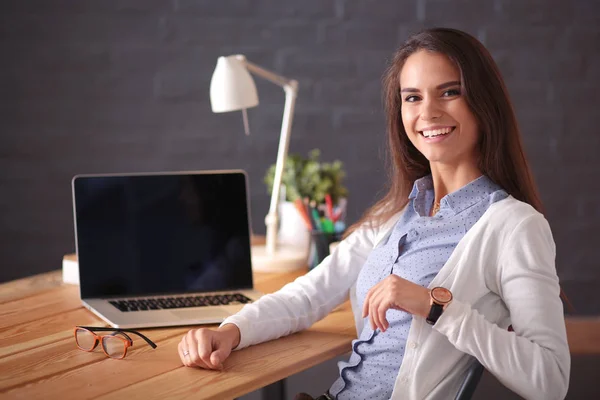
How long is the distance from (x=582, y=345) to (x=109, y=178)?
1761mm

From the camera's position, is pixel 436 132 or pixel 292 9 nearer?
pixel 436 132

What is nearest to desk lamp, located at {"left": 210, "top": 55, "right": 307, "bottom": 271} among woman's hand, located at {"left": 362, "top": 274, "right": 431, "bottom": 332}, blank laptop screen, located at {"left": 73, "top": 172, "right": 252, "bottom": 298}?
blank laptop screen, located at {"left": 73, "top": 172, "right": 252, "bottom": 298}

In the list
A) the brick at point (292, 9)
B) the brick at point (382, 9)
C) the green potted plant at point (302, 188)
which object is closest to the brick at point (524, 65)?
the brick at point (382, 9)

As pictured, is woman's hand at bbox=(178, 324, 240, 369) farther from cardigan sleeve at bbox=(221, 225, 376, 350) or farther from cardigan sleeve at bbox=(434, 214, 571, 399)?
cardigan sleeve at bbox=(434, 214, 571, 399)

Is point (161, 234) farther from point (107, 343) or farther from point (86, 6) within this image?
point (86, 6)

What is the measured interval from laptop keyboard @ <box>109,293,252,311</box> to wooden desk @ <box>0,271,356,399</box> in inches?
3.0

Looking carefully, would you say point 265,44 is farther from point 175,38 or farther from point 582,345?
point 582,345

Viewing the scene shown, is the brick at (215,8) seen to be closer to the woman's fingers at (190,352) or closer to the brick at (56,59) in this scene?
the brick at (56,59)

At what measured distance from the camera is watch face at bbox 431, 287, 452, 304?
135 centimetres

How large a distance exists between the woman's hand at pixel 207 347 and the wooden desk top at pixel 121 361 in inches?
0.6

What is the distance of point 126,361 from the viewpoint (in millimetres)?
1410

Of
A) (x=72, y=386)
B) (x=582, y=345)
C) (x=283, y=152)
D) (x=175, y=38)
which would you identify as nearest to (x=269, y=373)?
(x=72, y=386)

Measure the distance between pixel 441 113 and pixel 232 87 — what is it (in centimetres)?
71

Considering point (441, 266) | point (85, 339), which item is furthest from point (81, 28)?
point (441, 266)
